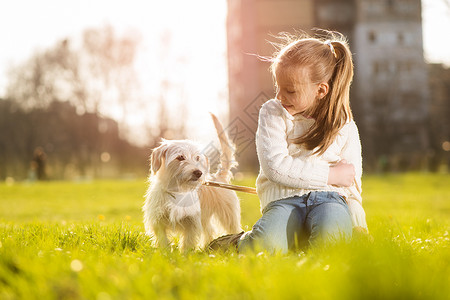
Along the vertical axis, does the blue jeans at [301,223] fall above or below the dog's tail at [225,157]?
below

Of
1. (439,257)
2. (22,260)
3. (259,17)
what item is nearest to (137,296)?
(22,260)

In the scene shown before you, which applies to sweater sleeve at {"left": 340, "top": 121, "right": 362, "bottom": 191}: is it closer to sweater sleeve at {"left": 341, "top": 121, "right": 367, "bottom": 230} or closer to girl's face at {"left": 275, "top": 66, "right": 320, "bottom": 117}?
sweater sleeve at {"left": 341, "top": 121, "right": 367, "bottom": 230}

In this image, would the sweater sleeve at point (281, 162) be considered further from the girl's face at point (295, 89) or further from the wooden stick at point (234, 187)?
the wooden stick at point (234, 187)

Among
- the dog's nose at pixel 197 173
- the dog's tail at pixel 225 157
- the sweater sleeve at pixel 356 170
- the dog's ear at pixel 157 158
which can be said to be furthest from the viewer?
the dog's tail at pixel 225 157

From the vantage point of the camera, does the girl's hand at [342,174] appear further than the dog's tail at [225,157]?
No

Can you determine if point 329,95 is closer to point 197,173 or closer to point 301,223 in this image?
point 301,223

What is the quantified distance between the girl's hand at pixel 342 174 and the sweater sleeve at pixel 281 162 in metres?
0.07

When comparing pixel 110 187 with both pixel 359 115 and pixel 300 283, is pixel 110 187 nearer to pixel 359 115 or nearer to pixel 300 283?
pixel 300 283

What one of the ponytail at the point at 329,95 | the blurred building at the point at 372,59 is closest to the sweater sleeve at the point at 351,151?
the ponytail at the point at 329,95

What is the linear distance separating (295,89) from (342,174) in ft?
2.54

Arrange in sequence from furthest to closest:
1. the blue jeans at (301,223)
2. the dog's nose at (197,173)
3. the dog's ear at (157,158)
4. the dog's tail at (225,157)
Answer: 1. the dog's tail at (225,157)
2. the dog's ear at (157,158)
3. the dog's nose at (197,173)
4. the blue jeans at (301,223)

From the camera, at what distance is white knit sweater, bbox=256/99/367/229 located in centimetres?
365

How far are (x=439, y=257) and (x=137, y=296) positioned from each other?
1853 mm

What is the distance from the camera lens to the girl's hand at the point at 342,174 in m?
3.75
